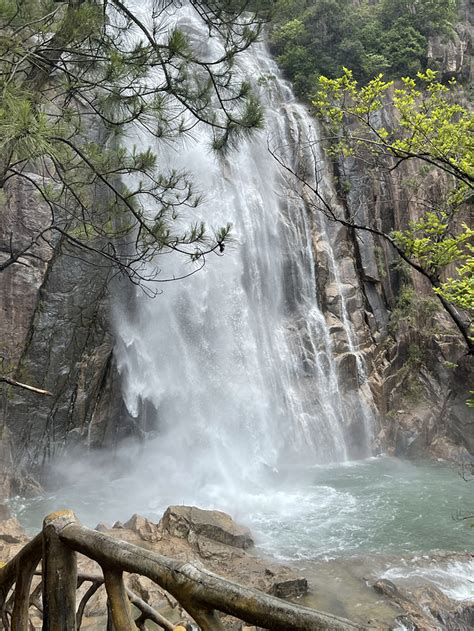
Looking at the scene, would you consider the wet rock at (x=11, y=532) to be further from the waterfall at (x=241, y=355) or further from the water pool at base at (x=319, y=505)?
the waterfall at (x=241, y=355)

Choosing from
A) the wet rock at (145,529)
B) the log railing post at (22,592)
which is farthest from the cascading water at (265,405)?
the log railing post at (22,592)

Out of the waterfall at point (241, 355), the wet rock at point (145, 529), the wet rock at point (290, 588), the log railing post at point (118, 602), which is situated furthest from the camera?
the waterfall at point (241, 355)

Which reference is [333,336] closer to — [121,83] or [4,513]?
[4,513]

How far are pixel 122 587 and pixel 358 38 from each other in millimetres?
22949

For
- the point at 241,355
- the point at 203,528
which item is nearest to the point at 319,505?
the point at 203,528

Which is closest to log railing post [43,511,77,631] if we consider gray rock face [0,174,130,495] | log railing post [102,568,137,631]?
log railing post [102,568,137,631]

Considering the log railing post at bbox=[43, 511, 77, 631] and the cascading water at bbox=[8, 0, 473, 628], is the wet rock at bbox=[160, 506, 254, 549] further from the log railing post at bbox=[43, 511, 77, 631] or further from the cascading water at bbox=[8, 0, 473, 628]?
the log railing post at bbox=[43, 511, 77, 631]

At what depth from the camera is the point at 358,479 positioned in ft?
38.7

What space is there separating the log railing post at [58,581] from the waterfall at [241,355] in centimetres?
878

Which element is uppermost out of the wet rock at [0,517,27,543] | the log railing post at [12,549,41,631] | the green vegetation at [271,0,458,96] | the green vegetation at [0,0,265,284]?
the green vegetation at [271,0,458,96]

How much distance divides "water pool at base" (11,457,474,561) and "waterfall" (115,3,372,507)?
1.04 feet

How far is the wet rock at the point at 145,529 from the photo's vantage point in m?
7.27

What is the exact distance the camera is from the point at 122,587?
1.58 meters

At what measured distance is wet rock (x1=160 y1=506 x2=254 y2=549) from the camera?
757 cm
